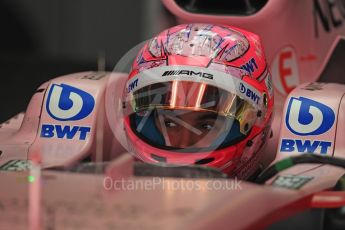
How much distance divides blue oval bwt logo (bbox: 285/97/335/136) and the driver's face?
0.28 m

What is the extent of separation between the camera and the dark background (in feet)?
14.7

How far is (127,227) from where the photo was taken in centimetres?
136

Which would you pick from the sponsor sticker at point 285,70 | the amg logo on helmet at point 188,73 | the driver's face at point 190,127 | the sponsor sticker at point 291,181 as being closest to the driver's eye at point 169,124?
the driver's face at point 190,127

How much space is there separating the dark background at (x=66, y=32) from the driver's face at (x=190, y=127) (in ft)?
7.89

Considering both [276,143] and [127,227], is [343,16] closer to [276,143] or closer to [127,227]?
[276,143]

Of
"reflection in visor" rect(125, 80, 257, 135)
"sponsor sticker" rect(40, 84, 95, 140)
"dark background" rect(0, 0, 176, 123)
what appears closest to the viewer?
"reflection in visor" rect(125, 80, 257, 135)

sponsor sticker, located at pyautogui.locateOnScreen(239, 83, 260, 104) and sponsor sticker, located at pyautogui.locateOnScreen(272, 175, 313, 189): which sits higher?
sponsor sticker, located at pyautogui.locateOnScreen(239, 83, 260, 104)

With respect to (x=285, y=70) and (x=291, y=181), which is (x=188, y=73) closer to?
(x=291, y=181)

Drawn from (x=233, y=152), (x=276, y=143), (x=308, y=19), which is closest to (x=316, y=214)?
(x=233, y=152)

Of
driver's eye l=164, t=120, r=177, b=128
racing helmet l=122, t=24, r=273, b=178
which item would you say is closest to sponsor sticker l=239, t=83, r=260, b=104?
racing helmet l=122, t=24, r=273, b=178

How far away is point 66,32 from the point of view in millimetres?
4805

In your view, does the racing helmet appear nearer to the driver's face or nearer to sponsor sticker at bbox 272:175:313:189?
the driver's face

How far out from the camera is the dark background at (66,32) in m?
4.49

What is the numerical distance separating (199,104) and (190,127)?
0.08 metres
